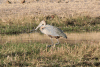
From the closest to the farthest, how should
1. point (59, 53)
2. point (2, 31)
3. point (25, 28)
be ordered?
point (59, 53) < point (2, 31) < point (25, 28)

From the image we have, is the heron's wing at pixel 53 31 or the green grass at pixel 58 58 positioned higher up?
the heron's wing at pixel 53 31

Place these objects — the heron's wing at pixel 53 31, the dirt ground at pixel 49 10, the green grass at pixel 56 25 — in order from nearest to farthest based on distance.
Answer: the heron's wing at pixel 53 31, the green grass at pixel 56 25, the dirt ground at pixel 49 10

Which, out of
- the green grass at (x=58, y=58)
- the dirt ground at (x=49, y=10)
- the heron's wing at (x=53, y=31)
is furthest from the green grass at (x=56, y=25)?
the green grass at (x=58, y=58)

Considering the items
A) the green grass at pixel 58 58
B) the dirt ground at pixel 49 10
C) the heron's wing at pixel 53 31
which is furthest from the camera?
the dirt ground at pixel 49 10

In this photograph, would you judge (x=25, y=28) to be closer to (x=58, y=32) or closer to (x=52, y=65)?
(x=58, y=32)

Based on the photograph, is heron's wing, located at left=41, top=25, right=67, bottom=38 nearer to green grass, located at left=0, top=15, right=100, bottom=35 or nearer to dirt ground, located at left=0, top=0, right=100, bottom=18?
green grass, located at left=0, top=15, right=100, bottom=35

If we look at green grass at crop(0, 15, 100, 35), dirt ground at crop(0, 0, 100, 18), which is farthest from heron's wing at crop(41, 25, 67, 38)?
dirt ground at crop(0, 0, 100, 18)

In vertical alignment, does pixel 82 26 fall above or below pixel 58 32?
below

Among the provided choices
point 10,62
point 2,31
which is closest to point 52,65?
point 10,62

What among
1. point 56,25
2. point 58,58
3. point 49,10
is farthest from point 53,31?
point 49,10

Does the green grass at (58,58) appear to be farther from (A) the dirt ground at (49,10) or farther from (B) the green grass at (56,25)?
(A) the dirt ground at (49,10)

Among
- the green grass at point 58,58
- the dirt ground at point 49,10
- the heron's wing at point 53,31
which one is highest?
the heron's wing at point 53,31
